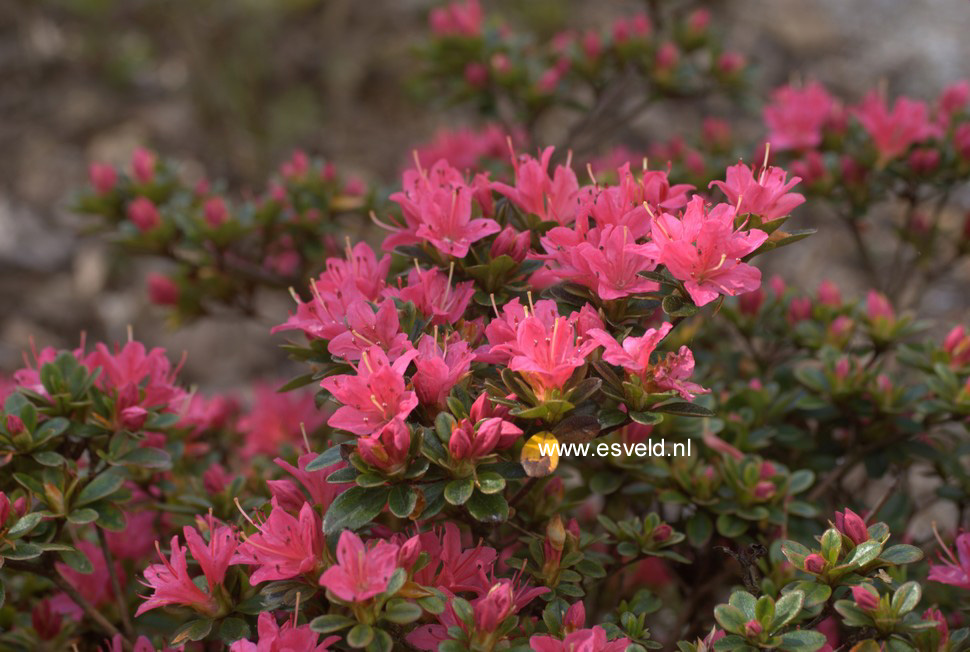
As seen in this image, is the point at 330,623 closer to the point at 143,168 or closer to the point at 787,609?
the point at 787,609

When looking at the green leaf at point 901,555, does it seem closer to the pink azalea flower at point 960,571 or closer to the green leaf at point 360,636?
the pink azalea flower at point 960,571

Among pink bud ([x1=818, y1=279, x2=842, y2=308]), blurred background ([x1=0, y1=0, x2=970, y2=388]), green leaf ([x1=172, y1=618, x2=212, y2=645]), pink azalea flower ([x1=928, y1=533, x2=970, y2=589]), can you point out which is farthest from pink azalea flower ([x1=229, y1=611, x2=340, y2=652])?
blurred background ([x1=0, y1=0, x2=970, y2=388])

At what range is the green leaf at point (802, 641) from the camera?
109cm

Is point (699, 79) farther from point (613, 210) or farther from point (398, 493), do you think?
point (398, 493)

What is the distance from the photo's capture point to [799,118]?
2.31m

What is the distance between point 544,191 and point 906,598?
2.39 feet

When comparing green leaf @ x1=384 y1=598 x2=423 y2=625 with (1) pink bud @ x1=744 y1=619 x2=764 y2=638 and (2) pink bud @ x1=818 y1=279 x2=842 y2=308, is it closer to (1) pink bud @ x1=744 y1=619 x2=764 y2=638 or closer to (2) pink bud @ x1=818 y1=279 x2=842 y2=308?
(1) pink bud @ x1=744 y1=619 x2=764 y2=638

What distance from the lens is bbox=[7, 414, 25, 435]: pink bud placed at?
1.37 m

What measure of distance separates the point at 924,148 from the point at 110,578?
1.92 m

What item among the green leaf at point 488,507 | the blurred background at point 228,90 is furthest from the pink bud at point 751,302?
the blurred background at point 228,90

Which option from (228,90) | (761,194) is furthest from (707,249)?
(228,90)

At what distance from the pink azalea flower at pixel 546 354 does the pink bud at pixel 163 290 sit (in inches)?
63.1

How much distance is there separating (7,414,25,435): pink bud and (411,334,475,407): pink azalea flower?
62cm

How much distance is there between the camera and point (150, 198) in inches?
95.5
